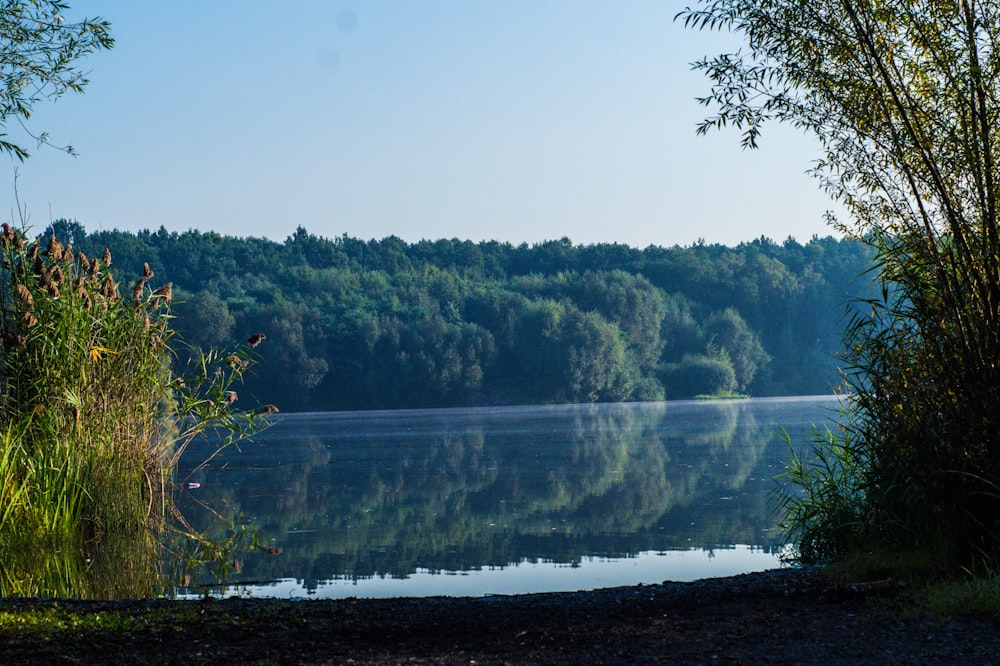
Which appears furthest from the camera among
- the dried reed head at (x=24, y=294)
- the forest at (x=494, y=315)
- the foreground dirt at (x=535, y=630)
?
the forest at (x=494, y=315)

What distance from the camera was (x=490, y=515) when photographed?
14.2 m

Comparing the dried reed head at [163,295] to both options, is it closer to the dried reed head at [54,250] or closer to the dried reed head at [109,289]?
the dried reed head at [109,289]

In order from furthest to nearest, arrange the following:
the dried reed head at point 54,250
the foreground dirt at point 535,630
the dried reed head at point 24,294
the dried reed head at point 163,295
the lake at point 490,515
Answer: the dried reed head at point 163,295 → the dried reed head at point 54,250 → the dried reed head at point 24,294 → the lake at point 490,515 → the foreground dirt at point 535,630

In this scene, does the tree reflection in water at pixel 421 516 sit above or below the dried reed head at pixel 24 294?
below

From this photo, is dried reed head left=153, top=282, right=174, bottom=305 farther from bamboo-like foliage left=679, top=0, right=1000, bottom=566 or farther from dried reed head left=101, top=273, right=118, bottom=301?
bamboo-like foliage left=679, top=0, right=1000, bottom=566

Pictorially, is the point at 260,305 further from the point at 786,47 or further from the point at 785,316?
the point at 786,47

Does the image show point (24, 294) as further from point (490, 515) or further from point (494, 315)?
point (494, 315)

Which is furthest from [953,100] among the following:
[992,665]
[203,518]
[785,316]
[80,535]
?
[785,316]

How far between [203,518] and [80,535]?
168 inches

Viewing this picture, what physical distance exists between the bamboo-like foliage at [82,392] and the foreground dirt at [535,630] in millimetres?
2774

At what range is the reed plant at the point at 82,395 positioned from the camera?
32.7 ft

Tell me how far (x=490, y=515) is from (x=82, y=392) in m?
5.54

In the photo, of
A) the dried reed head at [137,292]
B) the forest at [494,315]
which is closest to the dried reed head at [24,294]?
the dried reed head at [137,292]

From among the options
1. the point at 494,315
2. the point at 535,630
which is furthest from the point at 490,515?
the point at 494,315
